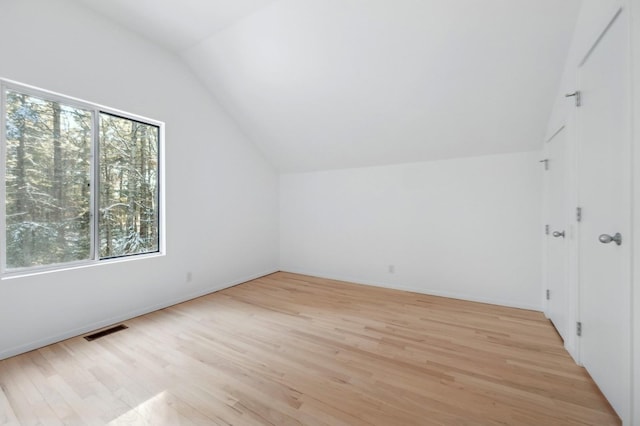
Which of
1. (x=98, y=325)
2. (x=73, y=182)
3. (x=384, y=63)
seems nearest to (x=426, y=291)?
(x=384, y=63)

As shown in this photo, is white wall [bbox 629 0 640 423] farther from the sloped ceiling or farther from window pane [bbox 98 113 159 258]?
window pane [bbox 98 113 159 258]

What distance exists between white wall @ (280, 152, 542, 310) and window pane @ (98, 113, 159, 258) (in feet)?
7.92

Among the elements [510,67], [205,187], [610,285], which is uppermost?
[510,67]

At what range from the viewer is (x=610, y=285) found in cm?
150

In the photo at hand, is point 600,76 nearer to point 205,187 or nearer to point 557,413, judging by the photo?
point 557,413

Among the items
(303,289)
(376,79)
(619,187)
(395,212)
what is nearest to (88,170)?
(303,289)

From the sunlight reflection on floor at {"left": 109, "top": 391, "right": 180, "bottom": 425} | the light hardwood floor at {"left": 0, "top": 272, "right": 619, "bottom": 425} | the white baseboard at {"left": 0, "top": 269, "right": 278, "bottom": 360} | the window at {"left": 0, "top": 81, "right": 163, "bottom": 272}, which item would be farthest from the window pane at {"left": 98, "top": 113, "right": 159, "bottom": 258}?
the sunlight reflection on floor at {"left": 109, "top": 391, "right": 180, "bottom": 425}

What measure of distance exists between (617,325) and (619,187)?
0.78 metres

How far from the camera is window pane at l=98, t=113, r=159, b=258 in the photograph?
9.11 feet

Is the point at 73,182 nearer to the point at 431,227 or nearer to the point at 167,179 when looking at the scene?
the point at 167,179

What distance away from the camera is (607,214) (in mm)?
1528

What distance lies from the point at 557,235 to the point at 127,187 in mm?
4616

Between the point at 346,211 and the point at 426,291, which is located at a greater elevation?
the point at 346,211

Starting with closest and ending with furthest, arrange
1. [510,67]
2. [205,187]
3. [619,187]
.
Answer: [619,187] → [510,67] → [205,187]
